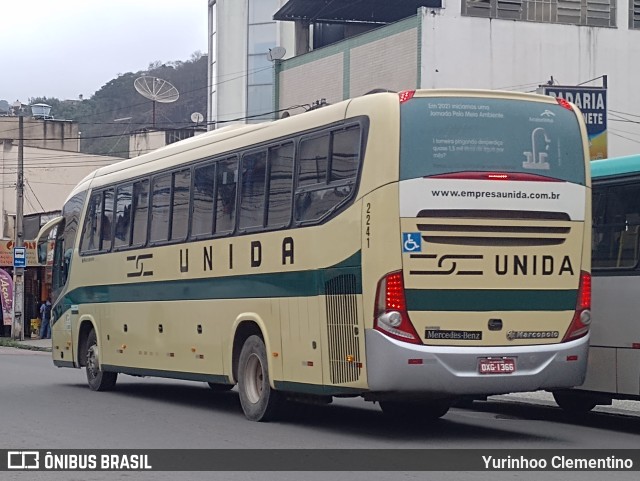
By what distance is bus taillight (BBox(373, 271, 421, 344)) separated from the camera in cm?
1195

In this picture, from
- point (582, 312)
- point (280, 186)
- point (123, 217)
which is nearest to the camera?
point (582, 312)

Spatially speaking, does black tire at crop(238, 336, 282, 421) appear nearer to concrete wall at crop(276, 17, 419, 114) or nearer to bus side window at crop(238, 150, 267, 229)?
bus side window at crop(238, 150, 267, 229)

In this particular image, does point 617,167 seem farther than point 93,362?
No

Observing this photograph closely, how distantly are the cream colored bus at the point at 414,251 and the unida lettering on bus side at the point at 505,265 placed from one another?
1cm

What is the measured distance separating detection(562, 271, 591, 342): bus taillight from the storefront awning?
1388 inches

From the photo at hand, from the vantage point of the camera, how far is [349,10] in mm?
49125

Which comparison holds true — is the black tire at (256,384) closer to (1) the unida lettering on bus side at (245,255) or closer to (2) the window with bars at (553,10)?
(1) the unida lettering on bus side at (245,255)

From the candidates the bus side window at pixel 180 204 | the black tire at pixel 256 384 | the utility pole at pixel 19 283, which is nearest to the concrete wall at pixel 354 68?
the utility pole at pixel 19 283

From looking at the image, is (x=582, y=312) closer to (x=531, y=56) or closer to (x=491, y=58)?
(x=491, y=58)

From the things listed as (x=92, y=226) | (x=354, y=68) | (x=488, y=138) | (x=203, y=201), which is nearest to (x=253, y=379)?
(x=203, y=201)

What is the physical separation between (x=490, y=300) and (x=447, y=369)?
903 millimetres

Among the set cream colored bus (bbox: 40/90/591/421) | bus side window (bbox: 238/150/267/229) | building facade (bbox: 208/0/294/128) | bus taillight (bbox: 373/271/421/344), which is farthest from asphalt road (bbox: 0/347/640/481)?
building facade (bbox: 208/0/294/128)

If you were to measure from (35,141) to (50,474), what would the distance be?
62554mm

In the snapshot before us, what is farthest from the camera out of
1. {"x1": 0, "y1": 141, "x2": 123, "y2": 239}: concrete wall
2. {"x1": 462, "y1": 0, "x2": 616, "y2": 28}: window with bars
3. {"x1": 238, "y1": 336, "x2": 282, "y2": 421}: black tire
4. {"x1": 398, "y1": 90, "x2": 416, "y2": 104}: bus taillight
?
{"x1": 0, "y1": 141, "x2": 123, "y2": 239}: concrete wall
